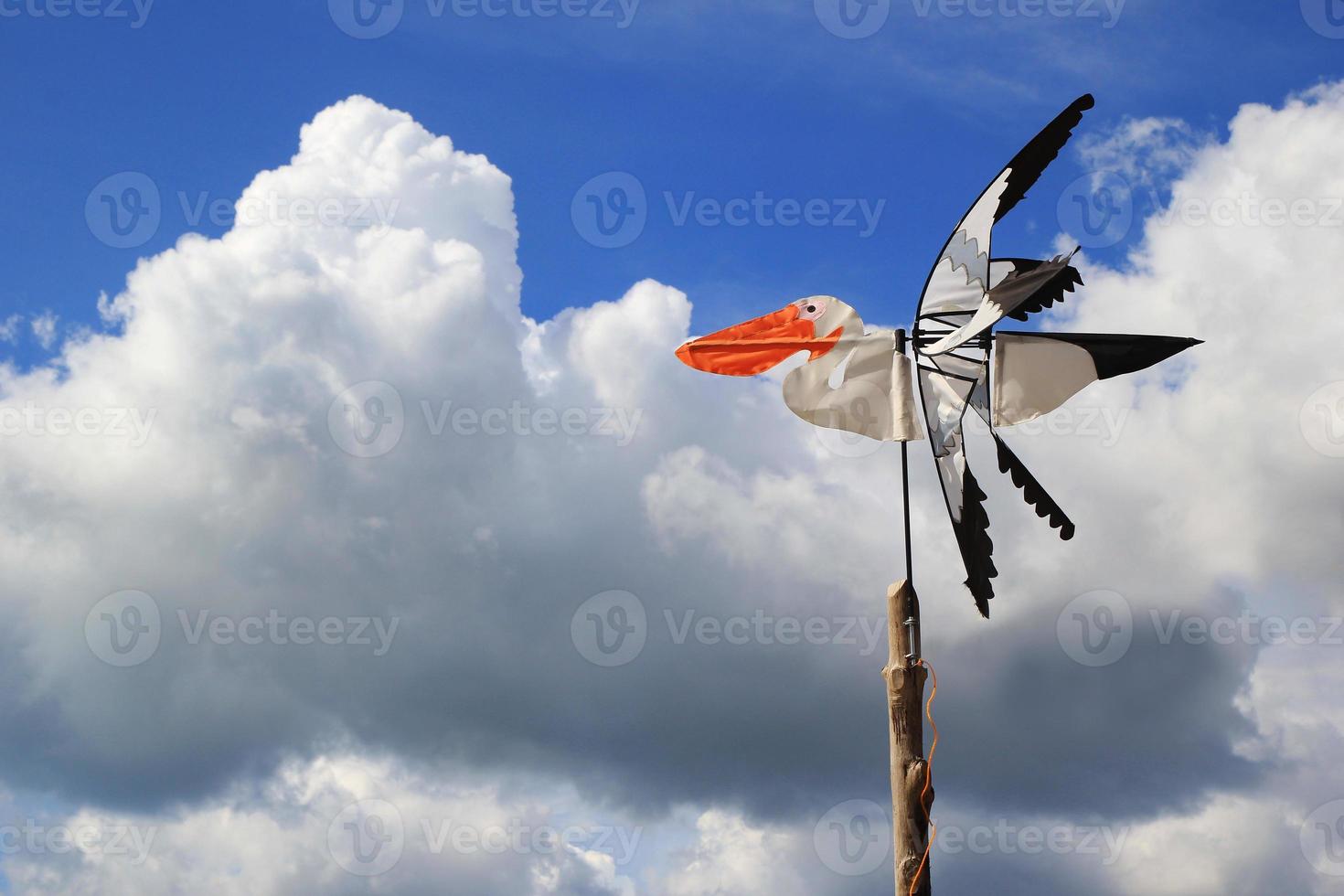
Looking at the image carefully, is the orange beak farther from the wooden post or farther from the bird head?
the wooden post

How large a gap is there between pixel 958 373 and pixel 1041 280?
3.58 feet

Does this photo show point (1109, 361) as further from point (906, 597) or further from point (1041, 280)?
point (906, 597)

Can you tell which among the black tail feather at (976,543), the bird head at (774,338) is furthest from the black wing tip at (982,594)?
the bird head at (774,338)

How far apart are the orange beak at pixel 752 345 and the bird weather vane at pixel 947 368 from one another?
11 mm

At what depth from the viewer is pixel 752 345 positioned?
37.0ft

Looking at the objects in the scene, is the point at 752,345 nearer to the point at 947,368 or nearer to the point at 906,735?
the point at 947,368

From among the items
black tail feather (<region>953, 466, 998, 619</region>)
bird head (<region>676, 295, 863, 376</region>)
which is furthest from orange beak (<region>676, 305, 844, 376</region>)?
black tail feather (<region>953, 466, 998, 619</region>)

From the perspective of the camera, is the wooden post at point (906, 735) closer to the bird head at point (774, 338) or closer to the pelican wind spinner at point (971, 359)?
the pelican wind spinner at point (971, 359)

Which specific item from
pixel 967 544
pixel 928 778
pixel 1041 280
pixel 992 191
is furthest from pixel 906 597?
pixel 992 191

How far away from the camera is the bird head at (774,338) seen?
36.5 ft

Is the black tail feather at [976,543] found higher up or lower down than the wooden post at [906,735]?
higher up

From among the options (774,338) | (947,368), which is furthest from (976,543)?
(774,338)

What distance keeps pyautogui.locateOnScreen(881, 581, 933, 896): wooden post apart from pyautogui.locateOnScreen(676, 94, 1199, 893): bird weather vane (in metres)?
0.01

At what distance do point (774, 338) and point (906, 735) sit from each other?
373 cm
